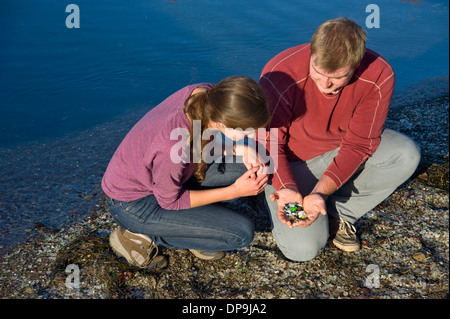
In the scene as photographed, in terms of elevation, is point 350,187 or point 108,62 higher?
point 108,62

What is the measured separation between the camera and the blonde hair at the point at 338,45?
7.63 feet

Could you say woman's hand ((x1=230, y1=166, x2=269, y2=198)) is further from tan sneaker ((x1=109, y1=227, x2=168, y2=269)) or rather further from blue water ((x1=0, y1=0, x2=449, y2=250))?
blue water ((x1=0, y1=0, x2=449, y2=250))

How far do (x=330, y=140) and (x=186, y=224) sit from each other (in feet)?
4.19

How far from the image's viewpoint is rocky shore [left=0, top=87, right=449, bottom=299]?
2670 mm

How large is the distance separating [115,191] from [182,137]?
664 millimetres

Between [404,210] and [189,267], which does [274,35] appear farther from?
[189,267]

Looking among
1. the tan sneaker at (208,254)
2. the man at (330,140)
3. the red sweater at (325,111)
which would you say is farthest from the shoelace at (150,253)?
the red sweater at (325,111)

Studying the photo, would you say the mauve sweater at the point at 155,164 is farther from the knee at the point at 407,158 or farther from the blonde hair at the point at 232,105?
the knee at the point at 407,158

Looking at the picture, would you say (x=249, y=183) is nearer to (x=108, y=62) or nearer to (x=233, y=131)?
(x=233, y=131)

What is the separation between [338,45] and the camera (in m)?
2.33

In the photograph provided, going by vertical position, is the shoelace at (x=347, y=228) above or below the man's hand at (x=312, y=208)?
below

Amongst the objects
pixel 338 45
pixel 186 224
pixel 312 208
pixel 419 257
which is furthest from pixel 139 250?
pixel 419 257

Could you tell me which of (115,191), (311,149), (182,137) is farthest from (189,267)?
(311,149)

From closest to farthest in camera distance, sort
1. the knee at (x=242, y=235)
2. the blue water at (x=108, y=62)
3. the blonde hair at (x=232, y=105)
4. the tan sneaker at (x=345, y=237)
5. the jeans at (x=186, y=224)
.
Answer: the blonde hair at (x=232, y=105), the jeans at (x=186, y=224), the knee at (x=242, y=235), the tan sneaker at (x=345, y=237), the blue water at (x=108, y=62)
